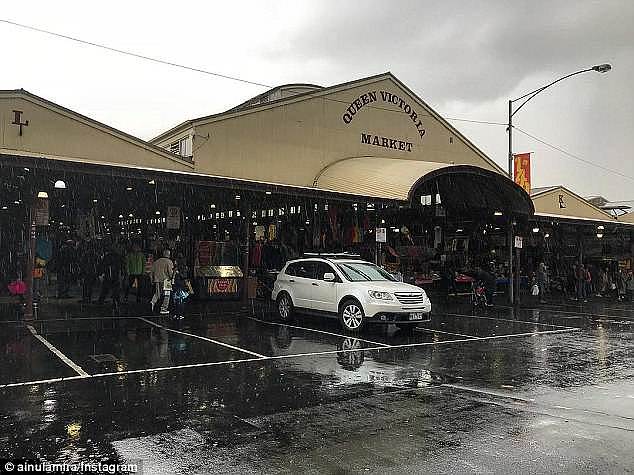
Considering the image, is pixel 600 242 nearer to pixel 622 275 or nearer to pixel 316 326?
pixel 622 275

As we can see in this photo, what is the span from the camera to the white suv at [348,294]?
13594mm

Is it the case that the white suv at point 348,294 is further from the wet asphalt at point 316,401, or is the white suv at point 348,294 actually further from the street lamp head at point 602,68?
Result: the street lamp head at point 602,68

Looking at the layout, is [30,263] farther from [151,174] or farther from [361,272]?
[361,272]

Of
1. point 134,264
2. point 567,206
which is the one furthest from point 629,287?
point 134,264

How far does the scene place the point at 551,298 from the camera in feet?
92.8

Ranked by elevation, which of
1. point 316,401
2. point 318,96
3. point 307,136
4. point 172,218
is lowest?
point 316,401

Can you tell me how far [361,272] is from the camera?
1493 cm

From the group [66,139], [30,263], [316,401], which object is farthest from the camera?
[66,139]

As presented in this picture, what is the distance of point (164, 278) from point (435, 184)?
11357 millimetres

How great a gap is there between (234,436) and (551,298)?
83.4 ft

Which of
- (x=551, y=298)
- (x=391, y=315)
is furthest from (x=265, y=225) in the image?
(x=551, y=298)

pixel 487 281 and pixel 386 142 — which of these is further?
pixel 386 142

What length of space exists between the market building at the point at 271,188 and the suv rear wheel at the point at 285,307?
10.3ft

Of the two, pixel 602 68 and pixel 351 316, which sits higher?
pixel 602 68
